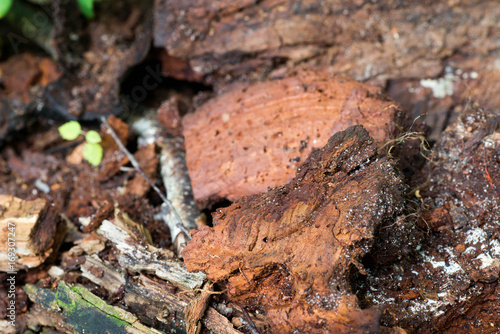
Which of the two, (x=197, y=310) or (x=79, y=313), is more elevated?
(x=197, y=310)

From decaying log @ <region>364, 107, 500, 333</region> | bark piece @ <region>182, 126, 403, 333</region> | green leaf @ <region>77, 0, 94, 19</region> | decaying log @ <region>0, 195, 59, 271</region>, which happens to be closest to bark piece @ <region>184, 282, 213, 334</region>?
bark piece @ <region>182, 126, 403, 333</region>

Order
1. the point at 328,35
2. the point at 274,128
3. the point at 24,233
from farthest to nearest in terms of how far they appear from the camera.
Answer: the point at 328,35, the point at 274,128, the point at 24,233

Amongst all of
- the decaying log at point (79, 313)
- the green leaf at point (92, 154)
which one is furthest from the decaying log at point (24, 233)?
the green leaf at point (92, 154)

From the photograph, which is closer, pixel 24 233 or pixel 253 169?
pixel 24 233

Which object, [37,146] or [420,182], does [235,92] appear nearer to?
[420,182]

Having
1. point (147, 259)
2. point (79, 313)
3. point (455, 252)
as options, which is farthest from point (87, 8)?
point (455, 252)

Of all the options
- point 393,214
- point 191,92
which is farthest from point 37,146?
point 393,214

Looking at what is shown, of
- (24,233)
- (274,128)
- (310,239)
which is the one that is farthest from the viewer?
(274,128)

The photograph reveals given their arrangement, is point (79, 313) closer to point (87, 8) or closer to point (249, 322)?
point (249, 322)

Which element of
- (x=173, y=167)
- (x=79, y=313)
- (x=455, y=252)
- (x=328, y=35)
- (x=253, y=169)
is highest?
(x=328, y=35)
